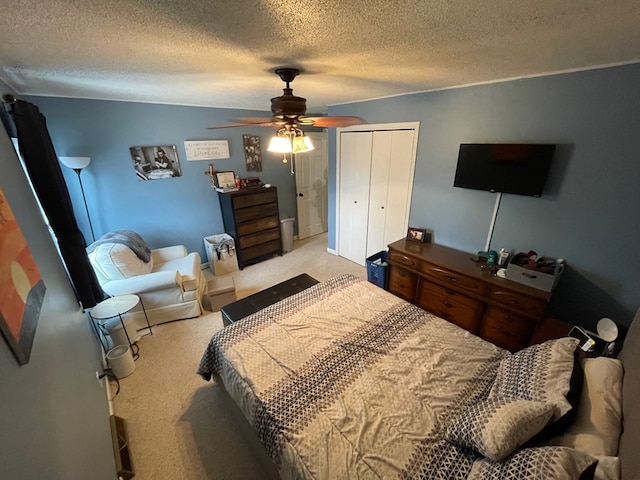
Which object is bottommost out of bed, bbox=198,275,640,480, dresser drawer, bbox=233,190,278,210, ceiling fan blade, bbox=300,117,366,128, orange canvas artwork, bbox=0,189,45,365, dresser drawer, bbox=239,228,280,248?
dresser drawer, bbox=239,228,280,248

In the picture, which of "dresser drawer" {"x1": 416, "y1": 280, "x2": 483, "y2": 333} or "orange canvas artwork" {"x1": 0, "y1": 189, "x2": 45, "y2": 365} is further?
"dresser drawer" {"x1": 416, "y1": 280, "x2": 483, "y2": 333}

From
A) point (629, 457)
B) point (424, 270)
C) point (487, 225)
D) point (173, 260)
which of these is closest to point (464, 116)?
point (487, 225)

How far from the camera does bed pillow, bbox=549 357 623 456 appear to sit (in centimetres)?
92

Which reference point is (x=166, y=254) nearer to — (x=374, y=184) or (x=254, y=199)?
(x=254, y=199)

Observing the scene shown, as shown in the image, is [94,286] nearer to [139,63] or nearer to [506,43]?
[139,63]

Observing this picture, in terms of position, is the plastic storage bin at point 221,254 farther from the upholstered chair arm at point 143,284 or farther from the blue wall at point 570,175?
the blue wall at point 570,175

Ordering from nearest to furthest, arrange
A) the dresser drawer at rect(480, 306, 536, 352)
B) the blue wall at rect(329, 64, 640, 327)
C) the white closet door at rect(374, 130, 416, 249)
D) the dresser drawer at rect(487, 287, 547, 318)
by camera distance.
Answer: the blue wall at rect(329, 64, 640, 327), the dresser drawer at rect(487, 287, 547, 318), the dresser drawer at rect(480, 306, 536, 352), the white closet door at rect(374, 130, 416, 249)

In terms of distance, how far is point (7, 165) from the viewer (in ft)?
4.40

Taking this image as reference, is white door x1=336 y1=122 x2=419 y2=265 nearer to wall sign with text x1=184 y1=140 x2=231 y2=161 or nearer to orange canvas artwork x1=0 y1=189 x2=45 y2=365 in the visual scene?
wall sign with text x1=184 y1=140 x2=231 y2=161

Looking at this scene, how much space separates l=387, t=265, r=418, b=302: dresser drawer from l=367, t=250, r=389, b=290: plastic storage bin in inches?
3.4

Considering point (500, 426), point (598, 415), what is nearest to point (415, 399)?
point (500, 426)

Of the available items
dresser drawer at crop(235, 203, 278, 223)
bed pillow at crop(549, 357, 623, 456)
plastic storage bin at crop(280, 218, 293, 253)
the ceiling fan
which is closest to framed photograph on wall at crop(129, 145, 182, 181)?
dresser drawer at crop(235, 203, 278, 223)

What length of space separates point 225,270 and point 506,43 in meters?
3.63

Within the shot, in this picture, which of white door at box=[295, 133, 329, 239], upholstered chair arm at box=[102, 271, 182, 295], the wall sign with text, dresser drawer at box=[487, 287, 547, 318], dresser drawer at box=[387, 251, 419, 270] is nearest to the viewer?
dresser drawer at box=[487, 287, 547, 318]
